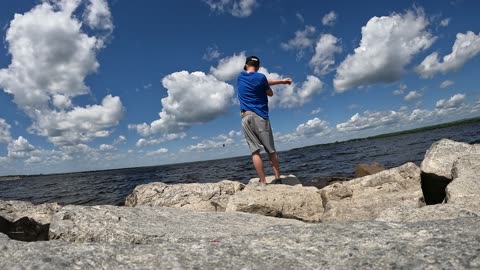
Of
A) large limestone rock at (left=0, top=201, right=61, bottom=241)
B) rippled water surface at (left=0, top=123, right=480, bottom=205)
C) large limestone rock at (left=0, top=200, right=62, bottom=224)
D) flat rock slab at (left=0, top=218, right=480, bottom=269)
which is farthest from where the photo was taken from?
rippled water surface at (left=0, top=123, right=480, bottom=205)

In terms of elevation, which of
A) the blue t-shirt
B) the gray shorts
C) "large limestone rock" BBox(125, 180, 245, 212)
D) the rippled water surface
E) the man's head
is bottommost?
Answer: the rippled water surface

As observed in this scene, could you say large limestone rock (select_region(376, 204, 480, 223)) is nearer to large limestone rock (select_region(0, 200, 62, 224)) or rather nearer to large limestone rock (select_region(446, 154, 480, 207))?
large limestone rock (select_region(446, 154, 480, 207))

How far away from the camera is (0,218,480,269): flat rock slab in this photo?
1987 millimetres

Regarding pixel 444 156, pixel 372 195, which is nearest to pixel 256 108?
pixel 372 195

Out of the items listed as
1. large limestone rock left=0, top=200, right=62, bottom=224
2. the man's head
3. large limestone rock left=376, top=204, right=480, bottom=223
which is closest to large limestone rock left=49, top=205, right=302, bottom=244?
large limestone rock left=376, top=204, right=480, bottom=223

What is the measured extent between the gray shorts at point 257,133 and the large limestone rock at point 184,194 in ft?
3.95

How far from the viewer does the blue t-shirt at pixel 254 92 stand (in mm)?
8227

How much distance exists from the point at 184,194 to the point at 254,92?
302 centimetres

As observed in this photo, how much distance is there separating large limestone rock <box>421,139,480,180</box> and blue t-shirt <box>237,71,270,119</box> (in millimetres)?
3653

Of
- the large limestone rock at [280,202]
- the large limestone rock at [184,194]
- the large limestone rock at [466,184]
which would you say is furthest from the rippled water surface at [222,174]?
the large limestone rock at [466,184]

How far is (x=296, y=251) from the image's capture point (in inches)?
88.7

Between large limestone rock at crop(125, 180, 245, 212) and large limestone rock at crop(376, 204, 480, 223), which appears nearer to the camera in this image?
large limestone rock at crop(376, 204, 480, 223)

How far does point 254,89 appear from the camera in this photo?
27.1 ft

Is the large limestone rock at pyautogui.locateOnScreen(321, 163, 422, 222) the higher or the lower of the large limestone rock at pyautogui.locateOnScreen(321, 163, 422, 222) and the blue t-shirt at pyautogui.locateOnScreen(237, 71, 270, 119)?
the lower
